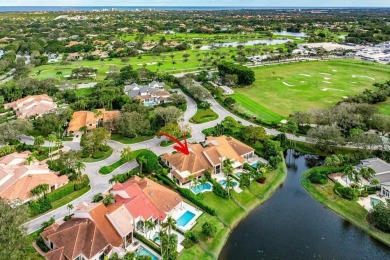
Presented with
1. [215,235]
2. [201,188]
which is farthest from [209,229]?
[201,188]

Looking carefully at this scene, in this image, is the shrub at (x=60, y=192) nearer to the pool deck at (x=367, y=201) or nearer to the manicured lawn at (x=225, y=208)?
the manicured lawn at (x=225, y=208)

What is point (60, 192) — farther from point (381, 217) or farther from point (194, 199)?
point (381, 217)

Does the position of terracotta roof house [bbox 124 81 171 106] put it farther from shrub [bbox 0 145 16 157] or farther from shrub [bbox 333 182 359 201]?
shrub [bbox 333 182 359 201]

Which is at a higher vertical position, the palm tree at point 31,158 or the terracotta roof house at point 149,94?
the palm tree at point 31,158

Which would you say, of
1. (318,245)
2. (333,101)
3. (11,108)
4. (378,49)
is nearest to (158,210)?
(318,245)

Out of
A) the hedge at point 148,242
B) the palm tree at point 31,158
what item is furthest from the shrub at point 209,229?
the palm tree at point 31,158

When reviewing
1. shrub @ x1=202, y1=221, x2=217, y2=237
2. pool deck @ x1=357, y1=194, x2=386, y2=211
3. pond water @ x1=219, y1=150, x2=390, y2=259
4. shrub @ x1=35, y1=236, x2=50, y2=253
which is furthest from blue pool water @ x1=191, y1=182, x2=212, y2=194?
pool deck @ x1=357, y1=194, x2=386, y2=211
